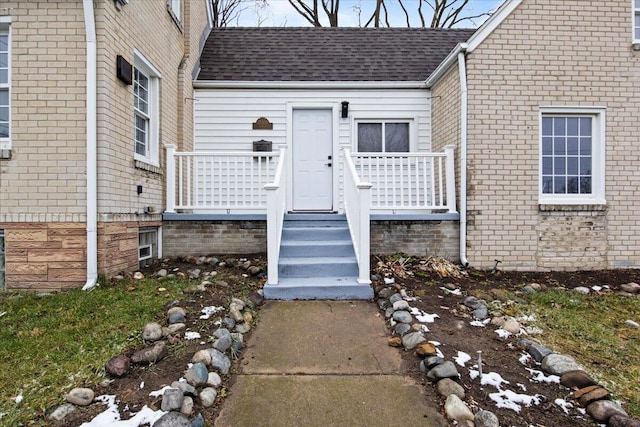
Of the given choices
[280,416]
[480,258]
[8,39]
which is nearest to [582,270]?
[480,258]

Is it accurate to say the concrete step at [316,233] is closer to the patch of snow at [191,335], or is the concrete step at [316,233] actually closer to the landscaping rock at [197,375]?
the patch of snow at [191,335]

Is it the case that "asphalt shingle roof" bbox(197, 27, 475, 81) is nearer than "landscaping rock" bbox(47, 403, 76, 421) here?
No

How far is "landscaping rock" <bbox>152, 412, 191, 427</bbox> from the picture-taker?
1.92m

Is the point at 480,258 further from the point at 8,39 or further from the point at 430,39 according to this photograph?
the point at 8,39

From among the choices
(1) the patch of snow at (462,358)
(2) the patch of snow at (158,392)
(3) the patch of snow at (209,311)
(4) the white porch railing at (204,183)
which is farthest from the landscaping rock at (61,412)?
(4) the white porch railing at (204,183)

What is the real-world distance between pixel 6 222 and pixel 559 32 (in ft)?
27.2

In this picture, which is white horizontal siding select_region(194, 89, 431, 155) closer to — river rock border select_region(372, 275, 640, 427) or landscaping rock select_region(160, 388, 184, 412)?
river rock border select_region(372, 275, 640, 427)

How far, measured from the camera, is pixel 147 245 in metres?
5.57

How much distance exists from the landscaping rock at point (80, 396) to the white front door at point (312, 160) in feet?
17.4

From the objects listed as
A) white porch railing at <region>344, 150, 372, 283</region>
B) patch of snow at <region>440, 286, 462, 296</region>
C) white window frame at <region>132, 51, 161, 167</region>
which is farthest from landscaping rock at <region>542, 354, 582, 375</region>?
white window frame at <region>132, 51, 161, 167</region>

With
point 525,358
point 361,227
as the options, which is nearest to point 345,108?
point 361,227

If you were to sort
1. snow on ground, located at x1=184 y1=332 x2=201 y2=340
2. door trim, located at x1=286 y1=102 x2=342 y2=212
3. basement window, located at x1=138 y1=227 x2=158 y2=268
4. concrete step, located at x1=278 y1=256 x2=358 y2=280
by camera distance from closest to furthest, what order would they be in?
snow on ground, located at x1=184 y1=332 x2=201 y2=340 < concrete step, located at x1=278 y1=256 x2=358 y2=280 < basement window, located at x1=138 y1=227 x2=158 y2=268 < door trim, located at x1=286 y1=102 x2=342 y2=212

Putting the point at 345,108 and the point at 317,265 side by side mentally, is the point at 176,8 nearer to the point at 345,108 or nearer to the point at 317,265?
the point at 345,108

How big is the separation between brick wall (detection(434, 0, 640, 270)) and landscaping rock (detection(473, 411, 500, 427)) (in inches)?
153
